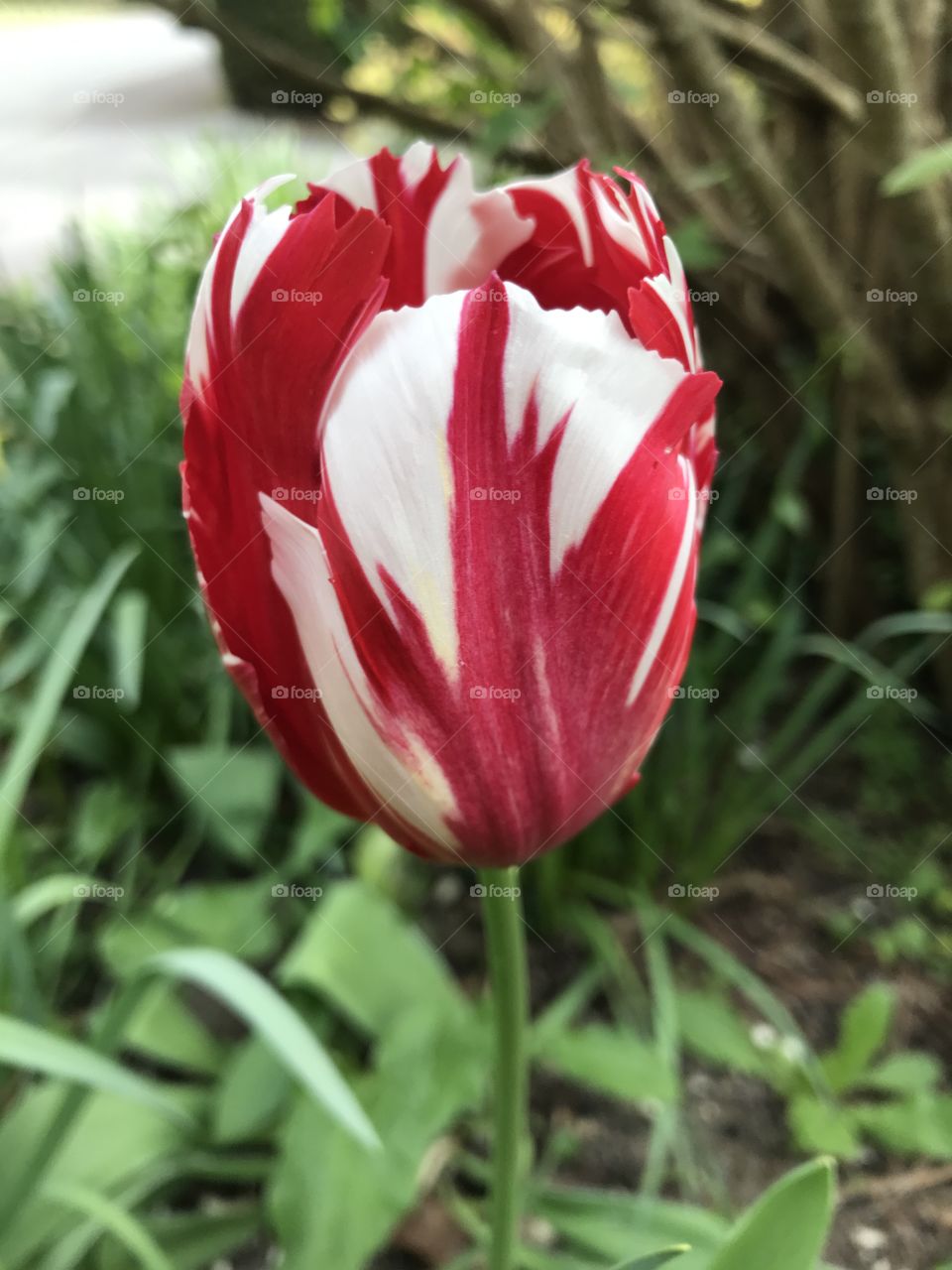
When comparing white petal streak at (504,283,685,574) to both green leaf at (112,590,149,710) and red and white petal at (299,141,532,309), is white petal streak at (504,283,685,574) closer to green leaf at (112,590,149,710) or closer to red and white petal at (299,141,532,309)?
red and white petal at (299,141,532,309)

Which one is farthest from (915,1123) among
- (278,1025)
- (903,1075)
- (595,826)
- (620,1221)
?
(278,1025)

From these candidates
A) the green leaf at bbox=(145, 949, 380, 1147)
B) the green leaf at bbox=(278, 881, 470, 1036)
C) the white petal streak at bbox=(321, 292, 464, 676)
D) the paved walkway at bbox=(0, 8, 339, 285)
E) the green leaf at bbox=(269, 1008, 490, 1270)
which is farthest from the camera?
the paved walkway at bbox=(0, 8, 339, 285)

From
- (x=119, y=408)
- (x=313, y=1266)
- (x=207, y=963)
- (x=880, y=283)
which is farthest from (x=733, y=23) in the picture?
(x=313, y=1266)

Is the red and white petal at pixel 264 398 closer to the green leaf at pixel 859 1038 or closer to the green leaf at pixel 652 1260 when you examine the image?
the green leaf at pixel 652 1260

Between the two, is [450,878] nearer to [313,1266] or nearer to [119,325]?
[313,1266]

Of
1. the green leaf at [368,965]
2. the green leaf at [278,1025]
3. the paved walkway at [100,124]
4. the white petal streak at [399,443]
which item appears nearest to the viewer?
the white petal streak at [399,443]

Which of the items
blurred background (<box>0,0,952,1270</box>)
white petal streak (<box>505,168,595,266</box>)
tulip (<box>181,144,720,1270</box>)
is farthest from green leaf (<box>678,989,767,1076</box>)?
white petal streak (<box>505,168,595,266</box>)

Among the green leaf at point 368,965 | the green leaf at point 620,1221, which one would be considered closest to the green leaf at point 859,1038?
the green leaf at point 620,1221
